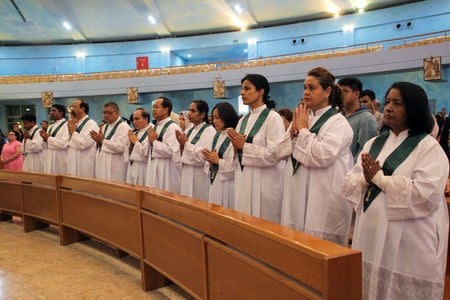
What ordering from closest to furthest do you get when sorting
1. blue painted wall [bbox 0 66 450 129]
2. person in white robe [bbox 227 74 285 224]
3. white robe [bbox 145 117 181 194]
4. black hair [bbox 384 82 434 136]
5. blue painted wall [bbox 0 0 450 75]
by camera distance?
black hair [bbox 384 82 434 136]
person in white robe [bbox 227 74 285 224]
white robe [bbox 145 117 181 194]
blue painted wall [bbox 0 66 450 129]
blue painted wall [bbox 0 0 450 75]

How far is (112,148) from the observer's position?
5125mm

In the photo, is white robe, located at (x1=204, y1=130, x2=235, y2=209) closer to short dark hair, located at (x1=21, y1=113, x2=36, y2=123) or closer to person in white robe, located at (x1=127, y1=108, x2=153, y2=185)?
person in white robe, located at (x1=127, y1=108, x2=153, y2=185)

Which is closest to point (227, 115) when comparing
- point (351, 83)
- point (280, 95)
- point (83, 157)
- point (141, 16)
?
point (351, 83)

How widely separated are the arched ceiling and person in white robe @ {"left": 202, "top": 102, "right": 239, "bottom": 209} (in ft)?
54.3

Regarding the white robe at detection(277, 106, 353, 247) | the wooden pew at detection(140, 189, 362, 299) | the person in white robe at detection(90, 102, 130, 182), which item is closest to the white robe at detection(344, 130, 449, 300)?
the white robe at detection(277, 106, 353, 247)

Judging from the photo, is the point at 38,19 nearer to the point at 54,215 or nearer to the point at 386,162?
the point at 54,215

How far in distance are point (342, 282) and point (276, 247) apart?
0.33 m

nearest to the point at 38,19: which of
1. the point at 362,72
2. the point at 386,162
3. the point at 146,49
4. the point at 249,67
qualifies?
the point at 146,49

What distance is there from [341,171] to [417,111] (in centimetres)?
75

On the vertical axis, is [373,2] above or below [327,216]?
above

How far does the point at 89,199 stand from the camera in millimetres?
3916

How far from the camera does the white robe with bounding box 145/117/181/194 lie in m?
4.60

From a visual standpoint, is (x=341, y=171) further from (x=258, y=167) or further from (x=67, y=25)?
(x=67, y=25)

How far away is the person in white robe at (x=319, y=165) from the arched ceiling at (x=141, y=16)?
680 inches
